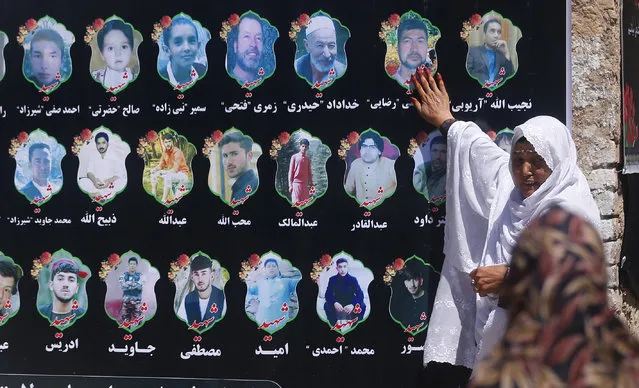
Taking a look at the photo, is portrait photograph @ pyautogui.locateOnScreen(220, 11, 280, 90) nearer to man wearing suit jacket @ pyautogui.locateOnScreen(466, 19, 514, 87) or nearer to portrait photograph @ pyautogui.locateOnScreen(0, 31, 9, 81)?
man wearing suit jacket @ pyautogui.locateOnScreen(466, 19, 514, 87)

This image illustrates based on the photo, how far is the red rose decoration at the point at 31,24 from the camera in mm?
4711

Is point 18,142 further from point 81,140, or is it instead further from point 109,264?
point 109,264

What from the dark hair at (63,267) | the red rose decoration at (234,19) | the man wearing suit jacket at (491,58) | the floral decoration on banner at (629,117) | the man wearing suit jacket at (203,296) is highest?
the red rose decoration at (234,19)

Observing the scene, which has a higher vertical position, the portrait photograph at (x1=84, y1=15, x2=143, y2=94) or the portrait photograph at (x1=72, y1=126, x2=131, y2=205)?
the portrait photograph at (x1=84, y1=15, x2=143, y2=94)

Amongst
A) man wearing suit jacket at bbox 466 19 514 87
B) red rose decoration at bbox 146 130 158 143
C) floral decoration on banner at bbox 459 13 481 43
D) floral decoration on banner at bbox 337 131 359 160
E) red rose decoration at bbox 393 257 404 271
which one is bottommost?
red rose decoration at bbox 393 257 404 271

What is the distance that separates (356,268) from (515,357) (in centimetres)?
254

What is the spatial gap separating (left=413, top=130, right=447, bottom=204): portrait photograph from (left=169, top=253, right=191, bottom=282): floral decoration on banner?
1.20 meters

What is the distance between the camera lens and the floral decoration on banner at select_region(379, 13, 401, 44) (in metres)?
4.36

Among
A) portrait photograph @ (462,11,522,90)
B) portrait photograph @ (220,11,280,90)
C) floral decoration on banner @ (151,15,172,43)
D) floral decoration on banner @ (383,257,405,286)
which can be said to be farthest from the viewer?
floral decoration on banner @ (151,15,172,43)

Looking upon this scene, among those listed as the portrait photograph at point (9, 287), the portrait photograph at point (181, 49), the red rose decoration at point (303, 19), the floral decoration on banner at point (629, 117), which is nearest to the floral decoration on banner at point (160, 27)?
the portrait photograph at point (181, 49)

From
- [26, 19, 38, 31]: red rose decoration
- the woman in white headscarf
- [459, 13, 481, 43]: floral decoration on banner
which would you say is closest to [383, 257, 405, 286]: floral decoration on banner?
the woman in white headscarf

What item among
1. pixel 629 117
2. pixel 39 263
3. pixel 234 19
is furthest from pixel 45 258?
pixel 629 117

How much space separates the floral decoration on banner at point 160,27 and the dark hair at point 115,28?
12 centimetres

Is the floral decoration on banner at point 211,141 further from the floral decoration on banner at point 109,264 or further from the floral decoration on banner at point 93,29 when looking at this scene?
the floral decoration on banner at point 93,29
